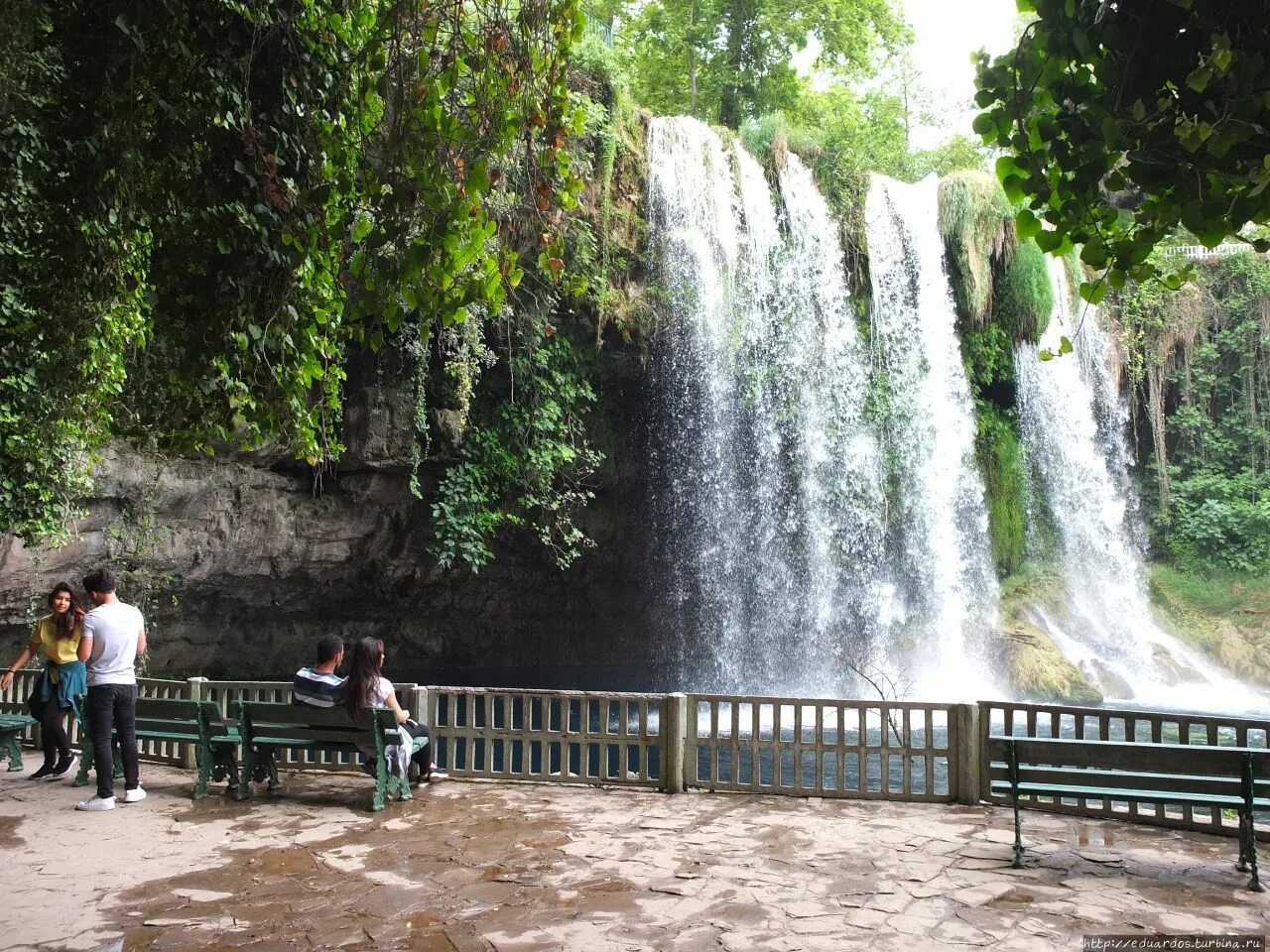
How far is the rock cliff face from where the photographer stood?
1341 centimetres

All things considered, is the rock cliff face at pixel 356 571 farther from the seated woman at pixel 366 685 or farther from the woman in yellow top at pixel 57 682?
the seated woman at pixel 366 685

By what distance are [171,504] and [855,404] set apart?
432 inches

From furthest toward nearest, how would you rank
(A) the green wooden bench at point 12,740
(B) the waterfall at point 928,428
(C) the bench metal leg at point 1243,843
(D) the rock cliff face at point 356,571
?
(B) the waterfall at point 928,428
(D) the rock cliff face at point 356,571
(A) the green wooden bench at point 12,740
(C) the bench metal leg at point 1243,843

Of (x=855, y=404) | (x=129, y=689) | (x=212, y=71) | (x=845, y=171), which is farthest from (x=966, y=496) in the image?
(x=212, y=71)

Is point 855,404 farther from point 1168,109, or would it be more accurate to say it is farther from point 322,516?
point 1168,109

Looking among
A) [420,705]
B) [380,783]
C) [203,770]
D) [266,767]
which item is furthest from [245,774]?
[420,705]

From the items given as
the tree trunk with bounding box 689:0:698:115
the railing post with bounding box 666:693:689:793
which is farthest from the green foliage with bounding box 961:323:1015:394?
the railing post with bounding box 666:693:689:793

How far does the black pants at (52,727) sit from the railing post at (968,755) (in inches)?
261

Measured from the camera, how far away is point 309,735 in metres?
6.53

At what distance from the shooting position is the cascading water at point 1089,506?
1783cm

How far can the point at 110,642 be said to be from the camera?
627 cm

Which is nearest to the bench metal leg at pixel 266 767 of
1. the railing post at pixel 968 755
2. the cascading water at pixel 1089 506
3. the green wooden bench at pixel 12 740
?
the green wooden bench at pixel 12 740

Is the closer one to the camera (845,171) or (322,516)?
(322,516)

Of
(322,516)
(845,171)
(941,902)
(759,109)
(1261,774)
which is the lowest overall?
(941,902)
